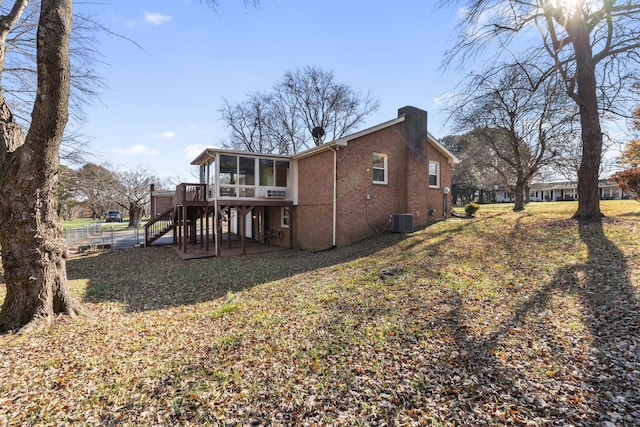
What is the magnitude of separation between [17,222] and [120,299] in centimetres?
310

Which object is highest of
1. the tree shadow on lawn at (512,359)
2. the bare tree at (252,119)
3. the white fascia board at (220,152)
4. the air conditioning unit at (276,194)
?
the bare tree at (252,119)

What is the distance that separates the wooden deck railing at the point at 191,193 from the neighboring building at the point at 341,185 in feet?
0.17

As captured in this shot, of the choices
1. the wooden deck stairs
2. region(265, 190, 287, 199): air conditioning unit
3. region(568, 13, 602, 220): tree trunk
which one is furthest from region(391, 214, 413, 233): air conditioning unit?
the wooden deck stairs

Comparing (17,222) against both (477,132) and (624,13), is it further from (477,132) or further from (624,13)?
(477,132)

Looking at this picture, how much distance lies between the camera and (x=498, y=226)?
36.9ft

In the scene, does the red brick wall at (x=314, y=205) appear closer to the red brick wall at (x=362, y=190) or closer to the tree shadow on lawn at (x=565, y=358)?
the red brick wall at (x=362, y=190)

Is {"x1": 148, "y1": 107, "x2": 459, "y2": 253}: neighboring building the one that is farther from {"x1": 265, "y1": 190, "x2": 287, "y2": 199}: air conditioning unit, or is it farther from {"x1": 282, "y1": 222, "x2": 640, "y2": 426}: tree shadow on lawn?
{"x1": 282, "y1": 222, "x2": 640, "y2": 426}: tree shadow on lawn

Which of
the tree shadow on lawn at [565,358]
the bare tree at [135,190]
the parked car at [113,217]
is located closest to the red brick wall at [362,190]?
the tree shadow on lawn at [565,358]

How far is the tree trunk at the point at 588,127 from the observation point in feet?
32.0

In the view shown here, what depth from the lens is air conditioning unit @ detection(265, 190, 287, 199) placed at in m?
14.7

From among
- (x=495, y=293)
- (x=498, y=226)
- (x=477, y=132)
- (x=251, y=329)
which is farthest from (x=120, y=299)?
(x=477, y=132)

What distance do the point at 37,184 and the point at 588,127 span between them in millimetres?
14772

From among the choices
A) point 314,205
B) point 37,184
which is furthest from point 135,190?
point 37,184

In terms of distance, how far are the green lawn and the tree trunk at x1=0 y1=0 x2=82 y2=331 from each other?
0.62 meters
